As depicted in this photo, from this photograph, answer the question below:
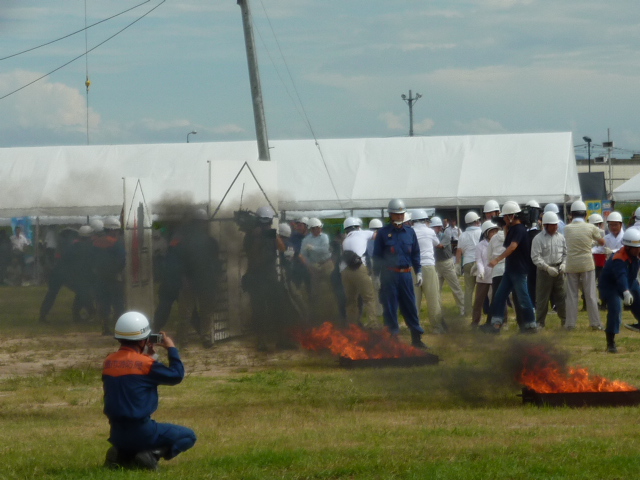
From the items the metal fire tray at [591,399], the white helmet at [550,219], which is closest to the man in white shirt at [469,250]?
the white helmet at [550,219]

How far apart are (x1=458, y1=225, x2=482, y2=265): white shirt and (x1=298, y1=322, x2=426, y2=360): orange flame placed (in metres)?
3.50

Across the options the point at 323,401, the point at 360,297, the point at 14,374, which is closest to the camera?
the point at 323,401

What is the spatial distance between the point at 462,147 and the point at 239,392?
22.1 metres

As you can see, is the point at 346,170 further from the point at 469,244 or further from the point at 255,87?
the point at 469,244

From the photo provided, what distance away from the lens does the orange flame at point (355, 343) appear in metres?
10.7

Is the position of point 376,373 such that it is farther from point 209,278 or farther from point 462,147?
point 462,147

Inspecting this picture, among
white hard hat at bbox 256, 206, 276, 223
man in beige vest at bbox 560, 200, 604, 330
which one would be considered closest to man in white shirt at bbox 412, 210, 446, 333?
man in beige vest at bbox 560, 200, 604, 330

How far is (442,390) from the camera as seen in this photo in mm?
8906

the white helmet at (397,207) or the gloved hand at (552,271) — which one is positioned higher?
the white helmet at (397,207)

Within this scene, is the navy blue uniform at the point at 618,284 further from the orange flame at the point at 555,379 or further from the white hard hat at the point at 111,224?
the white hard hat at the point at 111,224

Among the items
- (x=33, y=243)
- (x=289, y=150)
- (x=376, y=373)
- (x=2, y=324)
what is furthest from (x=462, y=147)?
(x=376, y=373)

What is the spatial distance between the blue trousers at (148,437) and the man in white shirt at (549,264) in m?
8.75

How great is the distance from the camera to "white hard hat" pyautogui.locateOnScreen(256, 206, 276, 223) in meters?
13.1

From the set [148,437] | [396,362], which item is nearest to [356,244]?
[396,362]
